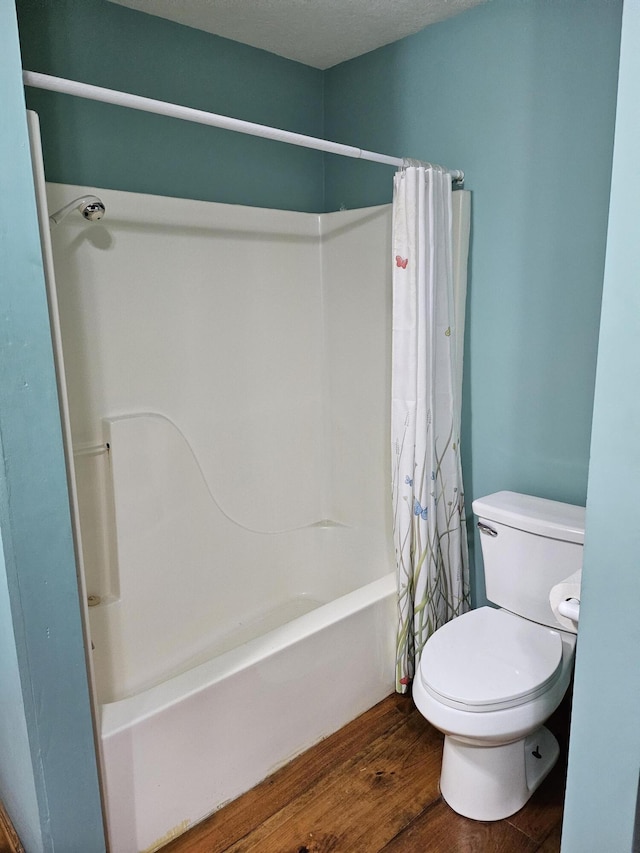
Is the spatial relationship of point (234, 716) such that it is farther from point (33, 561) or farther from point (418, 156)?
point (418, 156)

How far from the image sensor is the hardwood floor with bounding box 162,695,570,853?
1.69m

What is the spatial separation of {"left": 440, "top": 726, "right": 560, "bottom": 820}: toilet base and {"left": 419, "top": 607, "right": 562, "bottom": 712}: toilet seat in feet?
0.52

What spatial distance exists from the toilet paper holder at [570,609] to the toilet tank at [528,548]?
81cm

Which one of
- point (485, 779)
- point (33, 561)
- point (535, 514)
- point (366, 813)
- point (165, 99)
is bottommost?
point (366, 813)

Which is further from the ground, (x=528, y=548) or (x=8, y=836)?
(x=528, y=548)

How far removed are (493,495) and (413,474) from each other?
283 mm

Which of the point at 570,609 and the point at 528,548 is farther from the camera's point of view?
the point at 528,548

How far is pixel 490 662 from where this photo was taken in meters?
1.77

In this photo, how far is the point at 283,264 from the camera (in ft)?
8.48

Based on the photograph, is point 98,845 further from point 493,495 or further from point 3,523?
point 493,495

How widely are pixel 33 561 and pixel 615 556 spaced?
1.13 metres

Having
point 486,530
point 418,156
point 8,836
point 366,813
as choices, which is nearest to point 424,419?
point 486,530

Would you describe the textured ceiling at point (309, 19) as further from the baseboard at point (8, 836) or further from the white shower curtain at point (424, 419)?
the baseboard at point (8, 836)

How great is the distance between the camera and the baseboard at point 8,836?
1.62 m
